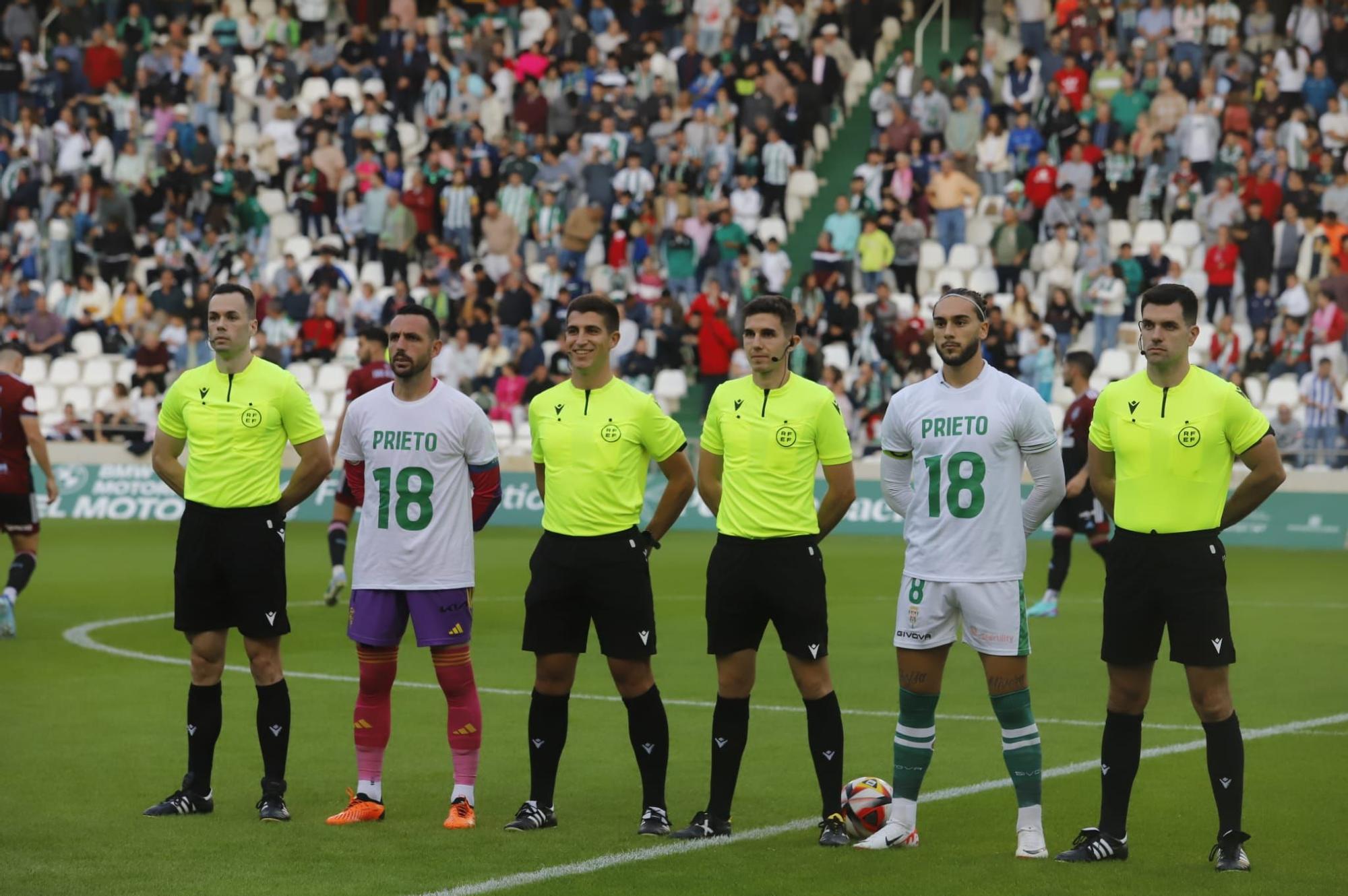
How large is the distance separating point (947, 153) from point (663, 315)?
5.66 metres

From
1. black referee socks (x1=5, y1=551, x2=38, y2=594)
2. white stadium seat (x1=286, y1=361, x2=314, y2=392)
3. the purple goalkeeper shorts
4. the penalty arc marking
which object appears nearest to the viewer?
the penalty arc marking

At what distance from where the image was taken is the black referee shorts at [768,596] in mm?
8383

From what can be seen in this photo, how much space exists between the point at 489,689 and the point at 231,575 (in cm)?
424

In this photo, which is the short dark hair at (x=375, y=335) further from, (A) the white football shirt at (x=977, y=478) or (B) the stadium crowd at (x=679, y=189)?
(B) the stadium crowd at (x=679, y=189)

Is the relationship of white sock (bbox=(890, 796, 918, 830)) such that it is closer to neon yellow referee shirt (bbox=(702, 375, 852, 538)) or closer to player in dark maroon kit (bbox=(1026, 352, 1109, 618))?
neon yellow referee shirt (bbox=(702, 375, 852, 538))

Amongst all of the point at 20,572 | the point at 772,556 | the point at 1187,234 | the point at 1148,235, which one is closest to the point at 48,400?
the point at 20,572

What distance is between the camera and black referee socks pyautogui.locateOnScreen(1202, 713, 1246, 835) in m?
7.86

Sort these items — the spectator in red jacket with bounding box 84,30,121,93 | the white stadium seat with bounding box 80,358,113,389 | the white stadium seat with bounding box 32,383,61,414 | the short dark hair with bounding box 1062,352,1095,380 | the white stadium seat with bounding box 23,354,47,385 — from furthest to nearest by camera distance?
the spectator in red jacket with bounding box 84,30,121,93, the white stadium seat with bounding box 23,354,47,385, the white stadium seat with bounding box 80,358,113,389, the white stadium seat with bounding box 32,383,61,414, the short dark hair with bounding box 1062,352,1095,380

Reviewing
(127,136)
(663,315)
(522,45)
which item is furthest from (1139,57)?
(127,136)

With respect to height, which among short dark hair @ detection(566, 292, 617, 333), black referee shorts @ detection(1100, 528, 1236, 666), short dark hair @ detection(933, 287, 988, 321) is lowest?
black referee shorts @ detection(1100, 528, 1236, 666)

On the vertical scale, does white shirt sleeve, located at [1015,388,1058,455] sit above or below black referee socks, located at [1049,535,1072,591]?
above

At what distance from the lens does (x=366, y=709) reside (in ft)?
28.8

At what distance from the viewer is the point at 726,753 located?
27.9 feet

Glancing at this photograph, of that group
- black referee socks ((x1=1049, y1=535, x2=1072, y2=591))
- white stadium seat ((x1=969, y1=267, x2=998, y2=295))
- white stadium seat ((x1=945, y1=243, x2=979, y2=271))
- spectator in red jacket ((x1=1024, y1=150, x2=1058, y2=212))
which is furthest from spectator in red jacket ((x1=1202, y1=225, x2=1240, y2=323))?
black referee socks ((x1=1049, y1=535, x2=1072, y2=591))
